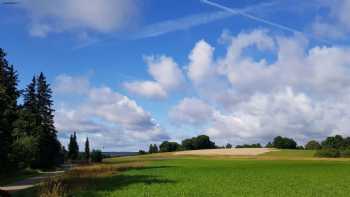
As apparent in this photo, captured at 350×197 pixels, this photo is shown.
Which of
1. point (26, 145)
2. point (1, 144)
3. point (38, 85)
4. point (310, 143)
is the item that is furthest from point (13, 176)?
point (310, 143)

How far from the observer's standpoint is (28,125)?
76.1m

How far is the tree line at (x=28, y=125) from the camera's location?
57.9 metres

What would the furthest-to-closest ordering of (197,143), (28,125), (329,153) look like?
(197,143) < (329,153) < (28,125)

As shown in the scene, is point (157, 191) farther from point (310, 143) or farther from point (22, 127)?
point (310, 143)

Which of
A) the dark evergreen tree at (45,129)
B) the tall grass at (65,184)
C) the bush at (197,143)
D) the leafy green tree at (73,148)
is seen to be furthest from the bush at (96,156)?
the tall grass at (65,184)

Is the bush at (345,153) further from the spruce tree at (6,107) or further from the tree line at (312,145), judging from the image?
the spruce tree at (6,107)

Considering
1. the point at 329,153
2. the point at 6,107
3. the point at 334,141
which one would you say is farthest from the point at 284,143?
the point at 6,107

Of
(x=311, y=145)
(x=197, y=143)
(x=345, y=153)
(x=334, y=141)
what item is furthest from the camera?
(x=197, y=143)

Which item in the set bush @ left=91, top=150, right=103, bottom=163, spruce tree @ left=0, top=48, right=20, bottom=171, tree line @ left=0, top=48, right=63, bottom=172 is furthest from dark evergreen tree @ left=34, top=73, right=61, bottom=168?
bush @ left=91, top=150, right=103, bottom=163

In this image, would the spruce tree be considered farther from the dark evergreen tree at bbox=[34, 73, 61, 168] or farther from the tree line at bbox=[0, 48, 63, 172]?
the dark evergreen tree at bbox=[34, 73, 61, 168]

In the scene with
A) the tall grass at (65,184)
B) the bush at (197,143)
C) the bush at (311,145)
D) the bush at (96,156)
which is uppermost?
the bush at (197,143)

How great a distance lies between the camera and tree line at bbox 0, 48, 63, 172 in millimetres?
57875

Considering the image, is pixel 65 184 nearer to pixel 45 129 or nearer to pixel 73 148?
pixel 45 129

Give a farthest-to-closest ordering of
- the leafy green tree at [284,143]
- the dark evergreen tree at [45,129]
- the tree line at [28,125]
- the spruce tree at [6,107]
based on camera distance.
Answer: the leafy green tree at [284,143], the dark evergreen tree at [45,129], the tree line at [28,125], the spruce tree at [6,107]
